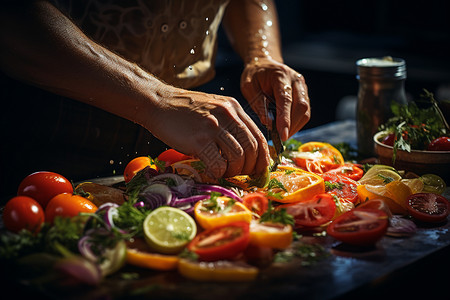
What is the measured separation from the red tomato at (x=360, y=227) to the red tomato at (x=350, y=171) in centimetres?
53

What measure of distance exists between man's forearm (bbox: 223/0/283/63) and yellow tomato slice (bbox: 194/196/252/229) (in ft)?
4.34

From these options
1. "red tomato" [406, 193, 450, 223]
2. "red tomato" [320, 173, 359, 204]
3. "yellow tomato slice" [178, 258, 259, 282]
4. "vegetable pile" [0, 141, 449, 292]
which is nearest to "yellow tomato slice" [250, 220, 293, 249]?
"vegetable pile" [0, 141, 449, 292]

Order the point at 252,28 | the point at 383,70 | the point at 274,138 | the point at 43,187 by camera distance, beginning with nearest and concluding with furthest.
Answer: the point at 43,187 < the point at 274,138 < the point at 383,70 < the point at 252,28

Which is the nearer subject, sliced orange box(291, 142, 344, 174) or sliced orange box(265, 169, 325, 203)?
sliced orange box(265, 169, 325, 203)

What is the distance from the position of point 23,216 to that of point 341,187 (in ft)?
4.08

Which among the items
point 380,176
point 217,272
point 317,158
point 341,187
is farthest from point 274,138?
point 217,272

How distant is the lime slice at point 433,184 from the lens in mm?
2258

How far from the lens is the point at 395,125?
2.65m

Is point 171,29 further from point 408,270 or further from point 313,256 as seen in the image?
point 408,270

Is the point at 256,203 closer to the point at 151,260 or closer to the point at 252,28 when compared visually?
the point at 151,260

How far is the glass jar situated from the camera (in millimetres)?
2873

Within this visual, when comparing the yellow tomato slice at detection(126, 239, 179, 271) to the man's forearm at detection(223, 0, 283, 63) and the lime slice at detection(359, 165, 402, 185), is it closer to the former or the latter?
the lime slice at detection(359, 165, 402, 185)

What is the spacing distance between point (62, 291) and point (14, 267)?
24 cm

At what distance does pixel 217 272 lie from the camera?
1568 mm
